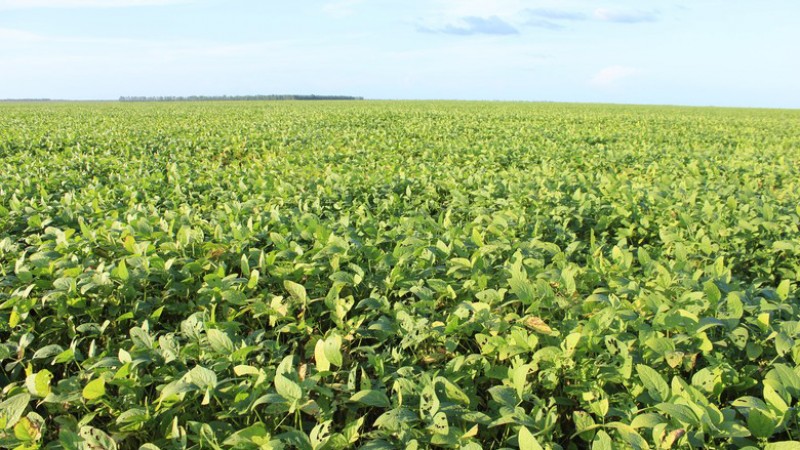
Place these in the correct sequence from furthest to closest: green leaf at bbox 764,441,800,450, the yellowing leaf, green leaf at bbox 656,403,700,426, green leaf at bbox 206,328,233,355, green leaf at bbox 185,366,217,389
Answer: the yellowing leaf, green leaf at bbox 206,328,233,355, green leaf at bbox 185,366,217,389, green leaf at bbox 656,403,700,426, green leaf at bbox 764,441,800,450

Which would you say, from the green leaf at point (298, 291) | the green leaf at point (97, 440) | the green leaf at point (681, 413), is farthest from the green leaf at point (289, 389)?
the green leaf at point (681, 413)

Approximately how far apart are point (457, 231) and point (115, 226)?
7.51ft

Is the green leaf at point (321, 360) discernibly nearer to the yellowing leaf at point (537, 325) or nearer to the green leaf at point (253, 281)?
the green leaf at point (253, 281)

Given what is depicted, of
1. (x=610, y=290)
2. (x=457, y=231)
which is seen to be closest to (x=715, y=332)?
(x=610, y=290)

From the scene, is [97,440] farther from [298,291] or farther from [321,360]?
[298,291]

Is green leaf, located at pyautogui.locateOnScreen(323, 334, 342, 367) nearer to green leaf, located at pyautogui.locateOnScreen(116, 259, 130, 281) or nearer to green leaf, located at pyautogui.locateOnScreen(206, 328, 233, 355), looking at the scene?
green leaf, located at pyautogui.locateOnScreen(206, 328, 233, 355)

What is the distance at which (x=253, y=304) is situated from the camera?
2.48 meters

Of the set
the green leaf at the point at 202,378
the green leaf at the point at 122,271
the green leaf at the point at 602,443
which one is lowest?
the green leaf at the point at 602,443

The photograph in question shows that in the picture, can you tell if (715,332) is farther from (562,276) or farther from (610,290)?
(562,276)

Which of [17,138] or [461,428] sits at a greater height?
[17,138]

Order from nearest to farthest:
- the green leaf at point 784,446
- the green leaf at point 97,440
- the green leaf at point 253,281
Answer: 1. the green leaf at point 784,446
2. the green leaf at point 97,440
3. the green leaf at point 253,281

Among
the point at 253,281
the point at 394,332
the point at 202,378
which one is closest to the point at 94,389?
the point at 202,378

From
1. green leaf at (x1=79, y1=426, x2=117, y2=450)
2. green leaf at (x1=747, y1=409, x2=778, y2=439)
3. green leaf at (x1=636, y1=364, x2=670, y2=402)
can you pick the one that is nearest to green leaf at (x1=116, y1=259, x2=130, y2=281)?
green leaf at (x1=79, y1=426, x2=117, y2=450)

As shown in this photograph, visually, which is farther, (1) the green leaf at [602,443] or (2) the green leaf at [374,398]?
(2) the green leaf at [374,398]
